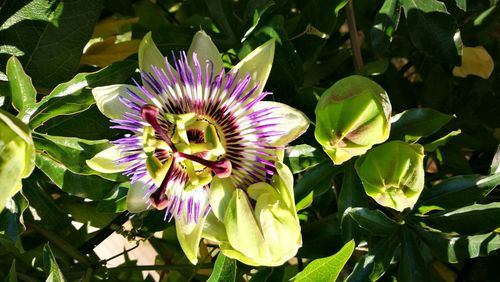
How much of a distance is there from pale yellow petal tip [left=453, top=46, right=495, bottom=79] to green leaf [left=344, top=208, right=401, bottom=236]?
0.68 metres

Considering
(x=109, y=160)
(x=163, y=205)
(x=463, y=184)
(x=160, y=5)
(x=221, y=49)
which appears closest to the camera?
(x=163, y=205)

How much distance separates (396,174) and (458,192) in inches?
9.1

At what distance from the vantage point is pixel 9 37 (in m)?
1.25

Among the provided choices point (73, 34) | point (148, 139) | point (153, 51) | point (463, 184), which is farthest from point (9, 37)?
point (463, 184)

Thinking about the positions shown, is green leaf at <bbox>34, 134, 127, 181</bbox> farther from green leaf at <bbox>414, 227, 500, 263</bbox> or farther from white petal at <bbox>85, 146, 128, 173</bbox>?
green leaf at <bbox>414, 227, 500, 263</bbox>

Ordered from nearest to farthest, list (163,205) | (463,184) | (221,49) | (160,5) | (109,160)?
(163,205) → (109,160) → (463,184) → (221,49) → (160,5)

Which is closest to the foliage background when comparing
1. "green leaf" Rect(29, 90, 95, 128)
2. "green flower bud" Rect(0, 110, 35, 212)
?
"green leaf" Rect(29, 90, 95, 128)

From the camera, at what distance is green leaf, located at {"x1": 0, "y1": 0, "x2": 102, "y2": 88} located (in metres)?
1.24

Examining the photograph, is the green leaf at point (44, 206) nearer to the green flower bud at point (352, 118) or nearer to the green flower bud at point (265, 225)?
the green flower bud at point (265, 225)

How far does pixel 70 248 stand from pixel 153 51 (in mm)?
442

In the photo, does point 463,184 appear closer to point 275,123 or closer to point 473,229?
point 473,229

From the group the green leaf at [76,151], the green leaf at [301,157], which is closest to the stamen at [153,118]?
the green leaf at [76,151]

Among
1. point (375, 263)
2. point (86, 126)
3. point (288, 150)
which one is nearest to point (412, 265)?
point (375, 263)

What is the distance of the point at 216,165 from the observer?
1013mm
